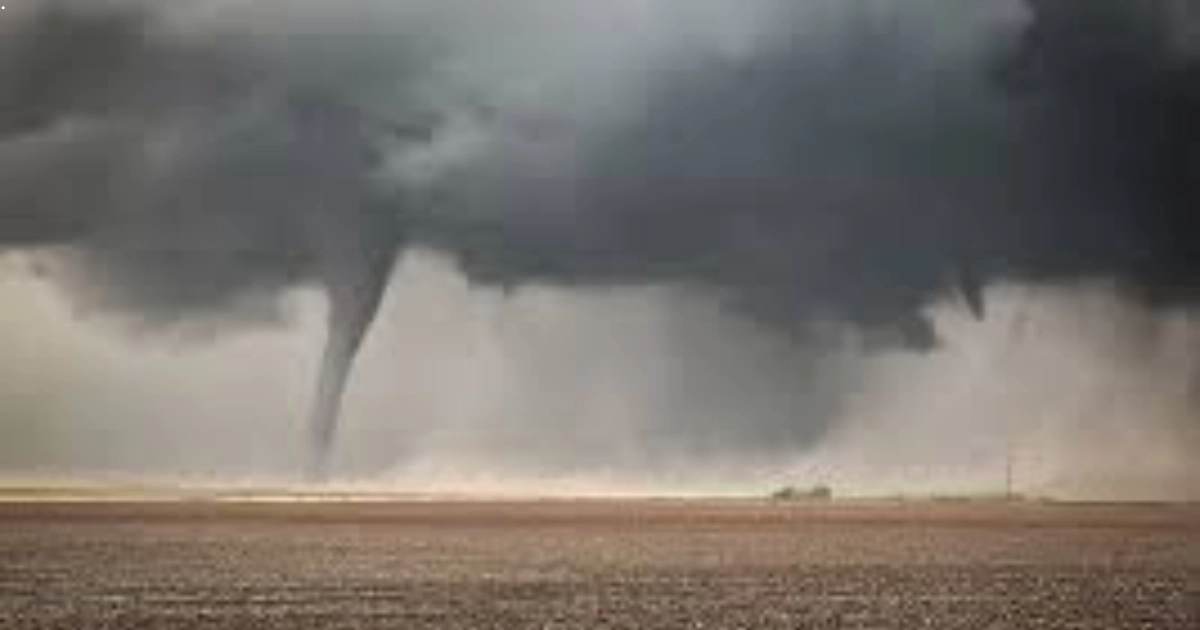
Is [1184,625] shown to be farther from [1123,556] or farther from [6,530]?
[6,530]

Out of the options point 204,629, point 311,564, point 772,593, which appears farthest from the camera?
point 311,564

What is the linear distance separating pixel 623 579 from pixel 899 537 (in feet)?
267

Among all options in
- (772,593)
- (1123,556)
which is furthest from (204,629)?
(1123,556)

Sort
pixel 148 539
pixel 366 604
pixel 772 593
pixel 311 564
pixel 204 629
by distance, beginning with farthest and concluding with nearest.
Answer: pixel 148 539, pixel 311 564, pixel 772 593, pixel 366 604, pixel 204 629

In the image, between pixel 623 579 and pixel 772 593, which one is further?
pixel 623 579

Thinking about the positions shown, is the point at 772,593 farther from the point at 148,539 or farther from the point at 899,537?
the point at 899,537

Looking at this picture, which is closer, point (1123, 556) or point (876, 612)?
point (876, 612)

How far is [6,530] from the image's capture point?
15025 centimetres

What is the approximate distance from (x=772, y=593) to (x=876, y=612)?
10230 millimetres

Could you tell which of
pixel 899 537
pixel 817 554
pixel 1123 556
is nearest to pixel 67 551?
pixel 817 554

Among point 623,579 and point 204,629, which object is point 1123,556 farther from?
point 204,629

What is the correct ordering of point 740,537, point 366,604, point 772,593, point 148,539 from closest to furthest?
point 366,604
point 772,593
point 148,539
point 740,537

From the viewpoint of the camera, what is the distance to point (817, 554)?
107625 mm

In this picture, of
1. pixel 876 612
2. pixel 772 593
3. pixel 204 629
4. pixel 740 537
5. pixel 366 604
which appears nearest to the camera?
pixel 204 629
